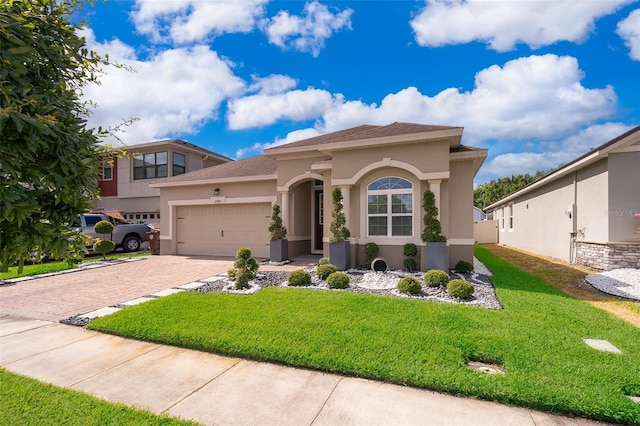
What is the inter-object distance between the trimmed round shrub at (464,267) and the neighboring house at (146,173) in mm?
18678

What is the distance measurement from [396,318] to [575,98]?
2325 cm

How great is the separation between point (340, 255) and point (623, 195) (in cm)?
865

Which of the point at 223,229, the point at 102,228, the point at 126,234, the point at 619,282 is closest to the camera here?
the point at 619,282

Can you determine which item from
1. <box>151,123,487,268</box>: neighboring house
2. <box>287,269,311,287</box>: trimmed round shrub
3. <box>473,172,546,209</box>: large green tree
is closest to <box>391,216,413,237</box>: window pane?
<box>151,123,487,268</box>: neighboring house

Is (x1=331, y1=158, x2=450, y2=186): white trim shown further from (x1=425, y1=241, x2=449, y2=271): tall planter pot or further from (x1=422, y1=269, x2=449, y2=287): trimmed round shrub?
(x1=422, y1=269, x2=449, y2=287): trimmed round shrub

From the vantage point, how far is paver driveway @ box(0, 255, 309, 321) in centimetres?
660

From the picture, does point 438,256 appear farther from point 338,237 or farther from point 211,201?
point 211,201

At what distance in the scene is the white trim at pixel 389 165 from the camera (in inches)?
348

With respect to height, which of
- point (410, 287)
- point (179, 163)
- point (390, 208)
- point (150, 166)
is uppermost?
point (179, 163)

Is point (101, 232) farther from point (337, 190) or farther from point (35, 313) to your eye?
point (337, 190)

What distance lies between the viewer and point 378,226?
970cm

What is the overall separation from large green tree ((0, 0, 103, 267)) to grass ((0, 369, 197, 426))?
1.65 metres

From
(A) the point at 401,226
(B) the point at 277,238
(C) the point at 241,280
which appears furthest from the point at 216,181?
(A) the point at 401,226

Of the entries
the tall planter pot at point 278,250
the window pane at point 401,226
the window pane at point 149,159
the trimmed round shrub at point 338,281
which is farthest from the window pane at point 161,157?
the trimmed round shrub at point 338,281
